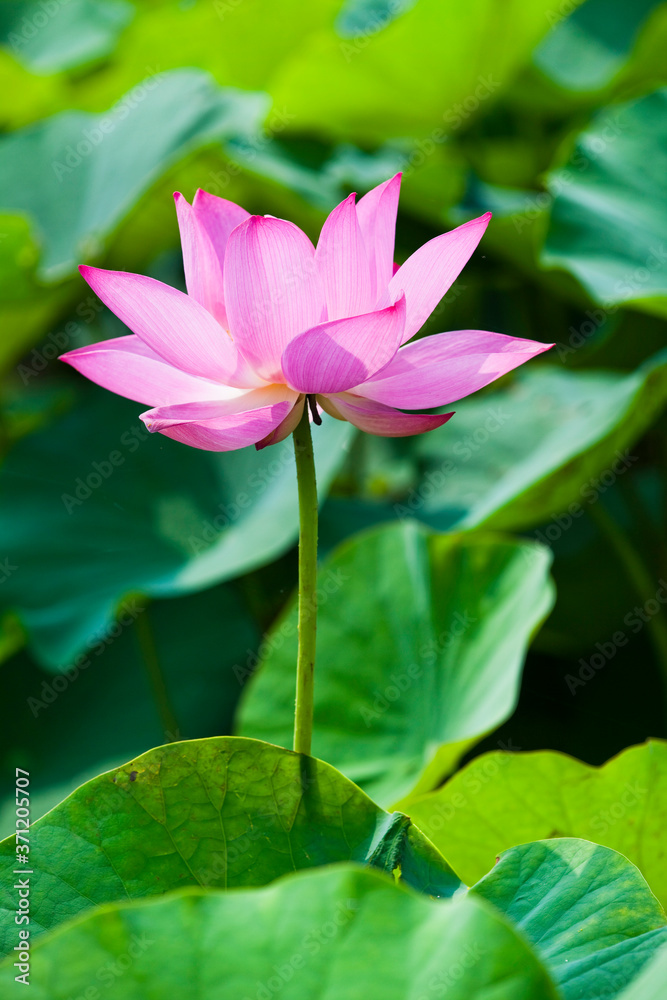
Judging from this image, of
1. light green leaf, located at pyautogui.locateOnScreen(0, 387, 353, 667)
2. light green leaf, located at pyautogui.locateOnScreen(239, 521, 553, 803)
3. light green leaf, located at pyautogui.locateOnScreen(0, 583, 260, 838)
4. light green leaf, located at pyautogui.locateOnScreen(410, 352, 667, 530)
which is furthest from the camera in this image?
light green leaf, located at pyautogui.locateOnScreen(0, 583, 260, 838)

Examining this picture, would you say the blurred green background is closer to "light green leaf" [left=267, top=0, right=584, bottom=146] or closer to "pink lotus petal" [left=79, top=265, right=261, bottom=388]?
"light green leaf" [left=267, top=0, right=584, bottom=146]

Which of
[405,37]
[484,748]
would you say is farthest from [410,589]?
[405,37]

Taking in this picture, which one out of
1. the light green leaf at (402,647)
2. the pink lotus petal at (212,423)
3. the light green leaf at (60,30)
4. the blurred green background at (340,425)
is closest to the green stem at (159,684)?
the blurred green background at (340,425)

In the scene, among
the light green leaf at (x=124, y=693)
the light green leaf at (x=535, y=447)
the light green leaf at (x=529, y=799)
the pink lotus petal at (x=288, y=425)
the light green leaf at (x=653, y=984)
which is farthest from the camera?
the light green leaf at (x=124, y=693)

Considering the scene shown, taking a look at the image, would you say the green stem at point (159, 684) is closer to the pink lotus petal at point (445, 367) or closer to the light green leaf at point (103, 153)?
the light green leaf at point (103, 153)

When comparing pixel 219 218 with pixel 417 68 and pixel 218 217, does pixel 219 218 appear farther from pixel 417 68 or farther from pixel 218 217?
pixel 417 68

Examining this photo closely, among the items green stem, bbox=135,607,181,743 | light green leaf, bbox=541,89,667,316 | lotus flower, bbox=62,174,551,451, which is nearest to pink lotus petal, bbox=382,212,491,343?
lotus flower, bbox=62,174,551,451

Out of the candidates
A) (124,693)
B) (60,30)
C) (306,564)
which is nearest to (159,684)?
(124,693)
